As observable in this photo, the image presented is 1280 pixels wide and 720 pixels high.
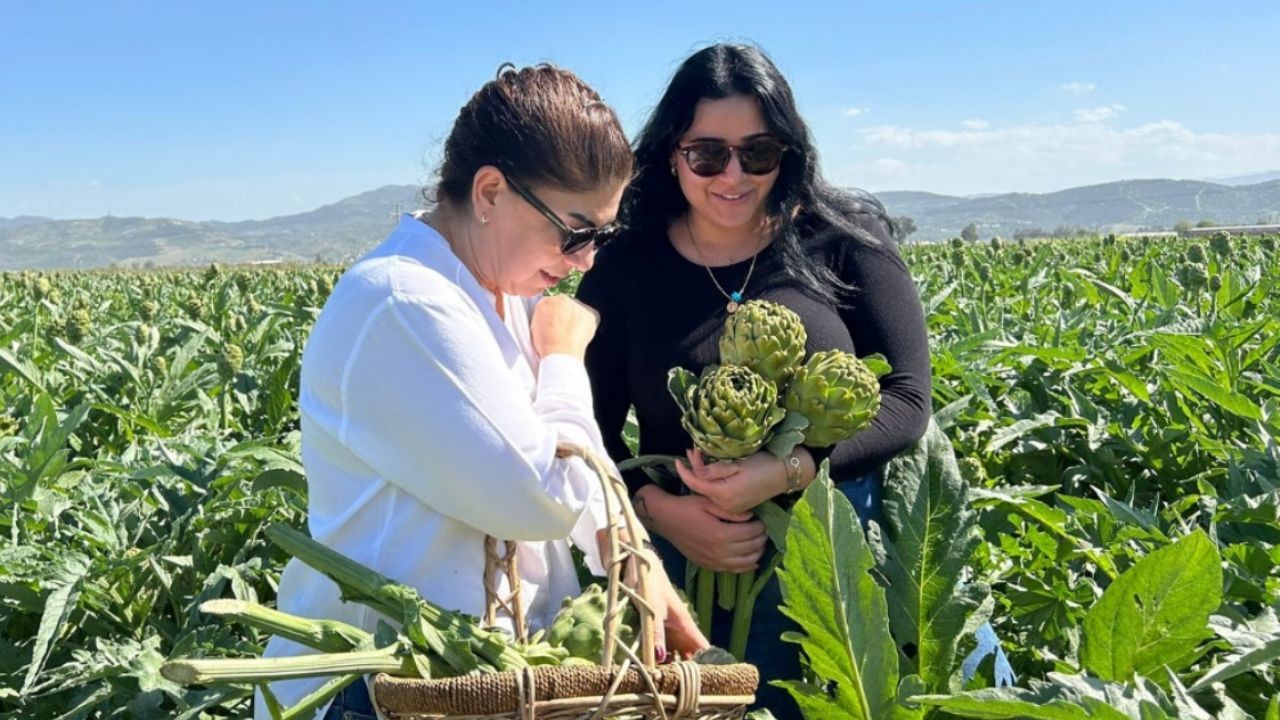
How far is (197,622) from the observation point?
2150mm

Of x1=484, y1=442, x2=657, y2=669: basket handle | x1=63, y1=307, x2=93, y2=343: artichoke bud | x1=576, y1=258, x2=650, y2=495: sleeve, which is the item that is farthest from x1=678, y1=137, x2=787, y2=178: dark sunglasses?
x1=63, y1=307, x2=93, y2=343: artichoke bud

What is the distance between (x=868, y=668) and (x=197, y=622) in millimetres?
1446

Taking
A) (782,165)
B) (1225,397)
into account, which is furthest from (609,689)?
(1225,397)

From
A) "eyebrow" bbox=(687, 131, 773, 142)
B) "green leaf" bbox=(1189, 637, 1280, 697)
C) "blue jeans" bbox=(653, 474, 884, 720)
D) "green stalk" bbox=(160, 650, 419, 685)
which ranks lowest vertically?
"blue jeans" bbox=(653, 474, 884, 720)

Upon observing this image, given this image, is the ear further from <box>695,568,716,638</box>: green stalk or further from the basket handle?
<box>695,568,716,638</box>: green stalk

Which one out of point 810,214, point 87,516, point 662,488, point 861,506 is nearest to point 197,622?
point 87,516

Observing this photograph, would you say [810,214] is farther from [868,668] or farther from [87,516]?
[87,516]

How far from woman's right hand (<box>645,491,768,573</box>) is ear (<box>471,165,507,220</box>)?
0.53 meters

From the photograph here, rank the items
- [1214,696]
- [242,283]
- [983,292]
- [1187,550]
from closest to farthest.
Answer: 1. [1187,550]
2. [1214,696]
3. [983,292]
4. [242,283]

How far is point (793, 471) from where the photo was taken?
5.08ft

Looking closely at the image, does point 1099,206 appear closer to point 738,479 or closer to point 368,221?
point 368,221

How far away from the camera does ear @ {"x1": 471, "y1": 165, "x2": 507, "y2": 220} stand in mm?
1478

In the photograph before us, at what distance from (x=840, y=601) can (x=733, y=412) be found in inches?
11.8

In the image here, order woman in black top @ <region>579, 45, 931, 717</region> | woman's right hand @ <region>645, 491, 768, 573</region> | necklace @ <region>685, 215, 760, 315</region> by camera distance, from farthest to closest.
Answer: necklace @ <region>685, 215, 760, 315</region>
woman in black top @ <region>579, 45, 931, 717</region>
woman's right hand @ <region>645, 491, 768, 573</region>
